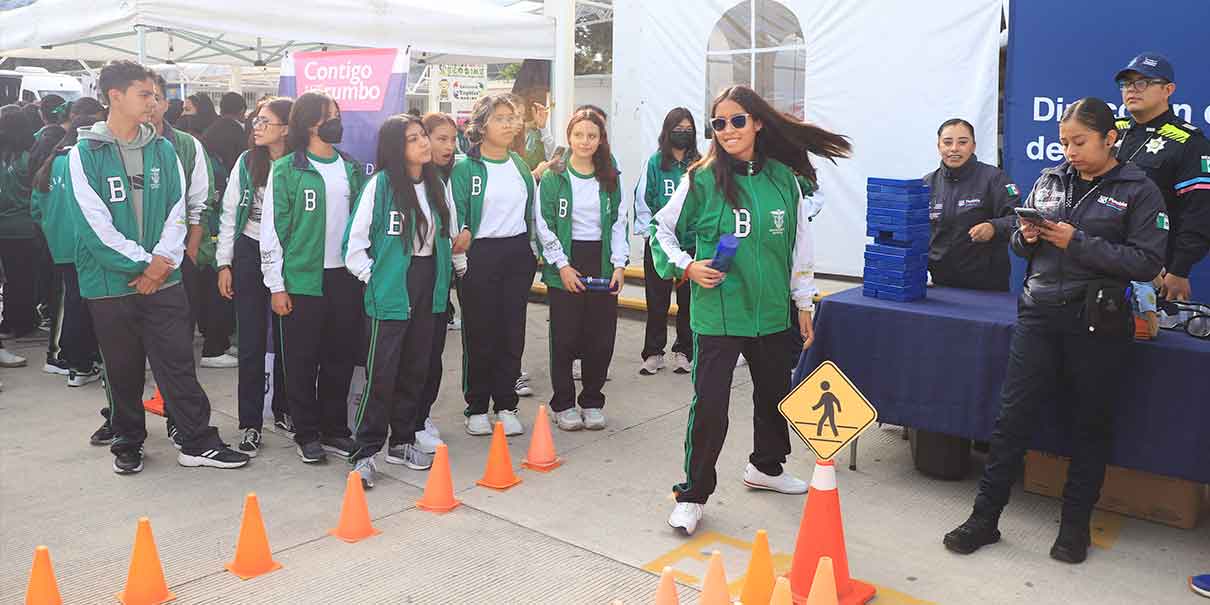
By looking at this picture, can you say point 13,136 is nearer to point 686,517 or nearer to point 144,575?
point 144,575

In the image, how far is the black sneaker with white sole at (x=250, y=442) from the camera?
5680mm

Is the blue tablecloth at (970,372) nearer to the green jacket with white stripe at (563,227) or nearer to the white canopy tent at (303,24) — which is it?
the green jacket with white stripe at (563,227)

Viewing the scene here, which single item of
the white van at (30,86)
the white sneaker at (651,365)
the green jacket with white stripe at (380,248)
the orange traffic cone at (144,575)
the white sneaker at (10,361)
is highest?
the white van at (30,86)

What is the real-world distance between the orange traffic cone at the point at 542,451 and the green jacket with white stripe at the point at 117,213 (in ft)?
6.67

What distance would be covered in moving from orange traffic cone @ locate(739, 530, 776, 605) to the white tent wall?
5.85 meters

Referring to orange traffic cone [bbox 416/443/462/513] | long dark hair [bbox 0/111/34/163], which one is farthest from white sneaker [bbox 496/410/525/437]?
long dark hair [bbox 0/111/34/163]

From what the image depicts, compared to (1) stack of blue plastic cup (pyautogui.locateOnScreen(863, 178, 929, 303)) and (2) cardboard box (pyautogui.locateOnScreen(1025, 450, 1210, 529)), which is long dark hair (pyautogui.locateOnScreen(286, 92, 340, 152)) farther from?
(2) cardboard box (pyautogui.locateOnScreen(1025, 450, 1210, 529))

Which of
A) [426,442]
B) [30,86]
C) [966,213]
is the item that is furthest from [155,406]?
[30,86]

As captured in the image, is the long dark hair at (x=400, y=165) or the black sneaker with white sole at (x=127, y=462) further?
the black sneaker with white sole at (x=127, y=462)

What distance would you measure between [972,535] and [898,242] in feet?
5.22

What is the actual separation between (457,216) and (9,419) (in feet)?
10.6

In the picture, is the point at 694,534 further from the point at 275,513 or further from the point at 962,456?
the point at 275,513

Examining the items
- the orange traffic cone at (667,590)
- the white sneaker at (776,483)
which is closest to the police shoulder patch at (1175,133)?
the white sneaker at (776,483)

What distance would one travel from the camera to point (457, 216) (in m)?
5.71
